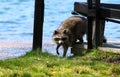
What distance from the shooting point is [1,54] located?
13.6 meters

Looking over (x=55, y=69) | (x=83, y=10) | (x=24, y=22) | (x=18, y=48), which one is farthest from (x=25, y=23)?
(x=55, y=69)

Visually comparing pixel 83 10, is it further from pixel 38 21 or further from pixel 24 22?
pixel 24 22

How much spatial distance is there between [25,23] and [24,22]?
525 millimetres

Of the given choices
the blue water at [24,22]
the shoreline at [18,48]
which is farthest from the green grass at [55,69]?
the blue water at [24,22]

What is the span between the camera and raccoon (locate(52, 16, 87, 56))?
1229 cm

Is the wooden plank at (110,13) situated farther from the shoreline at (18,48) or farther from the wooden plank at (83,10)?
the shoreline at (18,48)

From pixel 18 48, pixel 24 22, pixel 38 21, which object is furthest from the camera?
pixel 24 22

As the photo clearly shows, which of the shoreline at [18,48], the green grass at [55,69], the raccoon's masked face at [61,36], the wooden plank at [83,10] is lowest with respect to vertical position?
the shoreline at [18,48]

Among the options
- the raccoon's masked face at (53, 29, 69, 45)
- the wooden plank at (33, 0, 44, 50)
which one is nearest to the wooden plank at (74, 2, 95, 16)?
the raccoon's masked face at (53, 29, 69, 45)

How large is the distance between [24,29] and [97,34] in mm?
9972

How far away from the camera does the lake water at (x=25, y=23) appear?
727 inches

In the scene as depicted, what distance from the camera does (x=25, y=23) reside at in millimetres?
23375

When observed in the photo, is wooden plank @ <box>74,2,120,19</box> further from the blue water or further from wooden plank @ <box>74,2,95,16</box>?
the blue water

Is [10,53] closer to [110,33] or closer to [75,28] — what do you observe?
[75,28]
